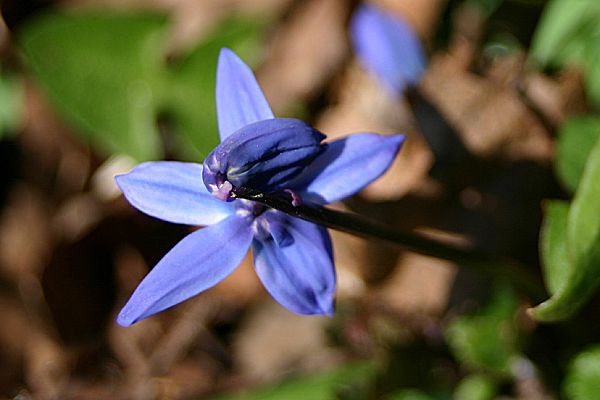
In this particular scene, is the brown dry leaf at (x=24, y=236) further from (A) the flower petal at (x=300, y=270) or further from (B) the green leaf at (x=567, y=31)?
(A) the flower petal at (x=300, y=270)

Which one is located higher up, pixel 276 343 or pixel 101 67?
pixel 101 67

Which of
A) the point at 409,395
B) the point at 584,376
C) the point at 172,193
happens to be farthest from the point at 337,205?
the point at 172,193

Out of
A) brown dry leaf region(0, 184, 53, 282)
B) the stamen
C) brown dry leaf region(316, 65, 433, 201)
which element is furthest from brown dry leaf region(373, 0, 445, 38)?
the stamen

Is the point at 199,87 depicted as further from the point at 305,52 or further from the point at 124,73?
the point at 305,52

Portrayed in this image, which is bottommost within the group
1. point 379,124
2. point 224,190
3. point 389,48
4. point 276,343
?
point 276,343

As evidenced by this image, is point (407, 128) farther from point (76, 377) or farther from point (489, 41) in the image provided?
point (76, 377)

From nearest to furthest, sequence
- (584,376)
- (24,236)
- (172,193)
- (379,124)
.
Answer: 1. (172,193)
2. (584,376)
3. (379,124)
4. (24,236)

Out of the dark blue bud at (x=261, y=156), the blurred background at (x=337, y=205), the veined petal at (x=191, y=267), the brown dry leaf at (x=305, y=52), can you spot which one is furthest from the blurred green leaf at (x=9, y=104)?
the dark blue bud at (x=261, y=156)

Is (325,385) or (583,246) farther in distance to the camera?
(325,385)
